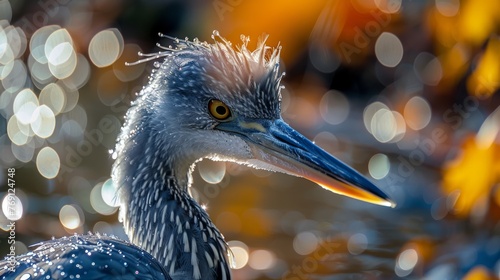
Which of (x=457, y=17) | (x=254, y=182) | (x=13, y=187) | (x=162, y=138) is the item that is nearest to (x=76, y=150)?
(x=13, y=187)

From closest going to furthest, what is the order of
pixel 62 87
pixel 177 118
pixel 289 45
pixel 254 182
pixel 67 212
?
pixel 177 118 → pixel 67 212 → pixel 254 182 → pixel 289 45 → pixel 62 87

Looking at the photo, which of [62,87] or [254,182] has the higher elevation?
[62,87]

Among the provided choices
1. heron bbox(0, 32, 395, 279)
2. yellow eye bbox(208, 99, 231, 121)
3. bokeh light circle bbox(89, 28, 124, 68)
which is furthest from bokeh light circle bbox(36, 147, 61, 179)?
yellow eye bbox(208, 99, 231, 121)

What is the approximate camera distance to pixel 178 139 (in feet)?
15.6

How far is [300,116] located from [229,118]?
14.4 ft

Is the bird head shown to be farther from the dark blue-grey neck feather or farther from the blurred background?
the blurred background

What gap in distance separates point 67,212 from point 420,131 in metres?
3.23

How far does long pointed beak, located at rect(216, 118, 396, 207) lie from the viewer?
4680 mm

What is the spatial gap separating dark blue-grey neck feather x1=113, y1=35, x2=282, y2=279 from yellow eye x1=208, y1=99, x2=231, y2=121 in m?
0.03

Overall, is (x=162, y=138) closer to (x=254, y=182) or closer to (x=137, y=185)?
(x=137, y=185)

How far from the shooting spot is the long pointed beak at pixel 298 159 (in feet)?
15.4

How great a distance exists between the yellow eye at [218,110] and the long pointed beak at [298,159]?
45 mm

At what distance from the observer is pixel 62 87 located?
984 cm

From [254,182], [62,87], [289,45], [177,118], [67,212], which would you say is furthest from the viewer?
[62,87]
